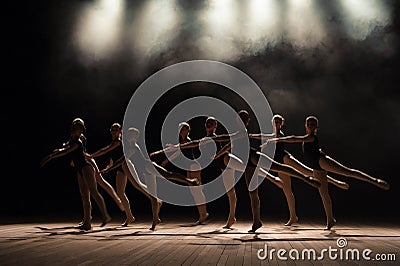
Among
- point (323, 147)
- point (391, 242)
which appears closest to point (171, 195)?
point (323, 147)

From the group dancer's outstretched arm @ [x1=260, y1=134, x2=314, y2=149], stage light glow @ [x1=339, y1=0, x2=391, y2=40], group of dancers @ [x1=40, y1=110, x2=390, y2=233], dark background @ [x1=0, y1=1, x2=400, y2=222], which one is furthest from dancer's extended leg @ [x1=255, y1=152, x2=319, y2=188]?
stage light glow @ [x1=339, y1=0, x2=391, y2=40]

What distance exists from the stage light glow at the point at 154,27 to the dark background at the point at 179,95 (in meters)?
0.11

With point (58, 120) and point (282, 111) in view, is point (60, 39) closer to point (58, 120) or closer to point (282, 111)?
point (58, 120)

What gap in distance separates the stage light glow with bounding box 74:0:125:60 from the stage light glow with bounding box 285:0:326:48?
275 centimetres

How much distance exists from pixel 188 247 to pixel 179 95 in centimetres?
522

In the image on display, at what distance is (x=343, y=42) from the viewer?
7.45m

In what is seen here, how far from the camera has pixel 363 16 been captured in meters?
7.27

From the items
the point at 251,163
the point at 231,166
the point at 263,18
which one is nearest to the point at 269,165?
the point at 251,163

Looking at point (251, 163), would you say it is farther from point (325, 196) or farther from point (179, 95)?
point (179, 95)

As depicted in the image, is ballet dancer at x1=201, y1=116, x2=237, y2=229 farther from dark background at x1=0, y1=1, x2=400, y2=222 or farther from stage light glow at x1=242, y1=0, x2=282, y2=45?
stage light glow at x1=242, y1=0, x2=282, y2=45

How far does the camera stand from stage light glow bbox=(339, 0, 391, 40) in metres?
7.26

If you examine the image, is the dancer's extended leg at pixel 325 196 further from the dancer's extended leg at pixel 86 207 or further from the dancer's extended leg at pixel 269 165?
the dancer's extended leg at pixel 86 207

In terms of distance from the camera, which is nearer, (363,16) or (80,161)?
(80,161)

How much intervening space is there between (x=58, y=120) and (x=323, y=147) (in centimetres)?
450
